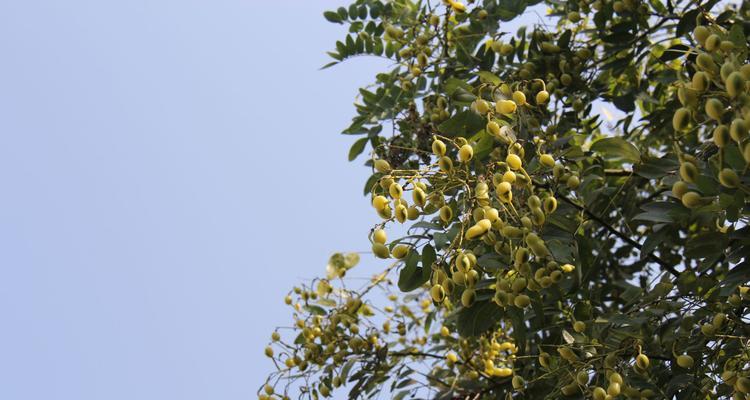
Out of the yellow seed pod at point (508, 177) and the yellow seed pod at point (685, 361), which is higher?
the yellow seed pod at point (508, 177)

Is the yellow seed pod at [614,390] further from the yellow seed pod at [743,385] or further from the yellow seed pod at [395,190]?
the yellow seed pod at [395,190]

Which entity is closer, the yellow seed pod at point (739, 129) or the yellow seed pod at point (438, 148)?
the yellow seed pod at point (739, 129)

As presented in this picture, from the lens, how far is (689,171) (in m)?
1.10

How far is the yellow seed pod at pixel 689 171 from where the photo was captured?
110 centimetres

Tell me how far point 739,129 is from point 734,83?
2.0 inches

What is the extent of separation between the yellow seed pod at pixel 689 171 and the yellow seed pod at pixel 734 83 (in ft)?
0.42

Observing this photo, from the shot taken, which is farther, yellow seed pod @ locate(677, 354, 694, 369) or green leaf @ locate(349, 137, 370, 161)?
green leaf @ locate(349, 137, 370, 161)

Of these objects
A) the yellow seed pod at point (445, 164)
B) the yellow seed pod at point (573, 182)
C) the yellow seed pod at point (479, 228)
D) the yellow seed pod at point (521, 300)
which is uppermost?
the yellow seed pod at point (573, 182)

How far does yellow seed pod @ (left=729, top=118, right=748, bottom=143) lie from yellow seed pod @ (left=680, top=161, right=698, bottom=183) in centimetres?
11

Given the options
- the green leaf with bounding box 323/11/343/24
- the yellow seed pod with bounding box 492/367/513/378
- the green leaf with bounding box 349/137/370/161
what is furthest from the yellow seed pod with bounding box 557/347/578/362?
the green leaf with bounding box 323/11/343/24

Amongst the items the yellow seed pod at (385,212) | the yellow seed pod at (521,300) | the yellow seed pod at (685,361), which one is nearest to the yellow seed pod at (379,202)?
the yellow seed pod at (385,212)

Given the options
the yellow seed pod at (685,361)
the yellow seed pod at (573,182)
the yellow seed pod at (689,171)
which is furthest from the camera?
the yellow seed pod at (573,182)

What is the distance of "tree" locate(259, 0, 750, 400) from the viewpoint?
120cm

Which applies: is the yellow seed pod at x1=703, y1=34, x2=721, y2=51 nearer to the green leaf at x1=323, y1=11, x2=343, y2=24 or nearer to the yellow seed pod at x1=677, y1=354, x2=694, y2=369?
the yellow seed pod at x1=677, y1=354, x2=694, y2=369
